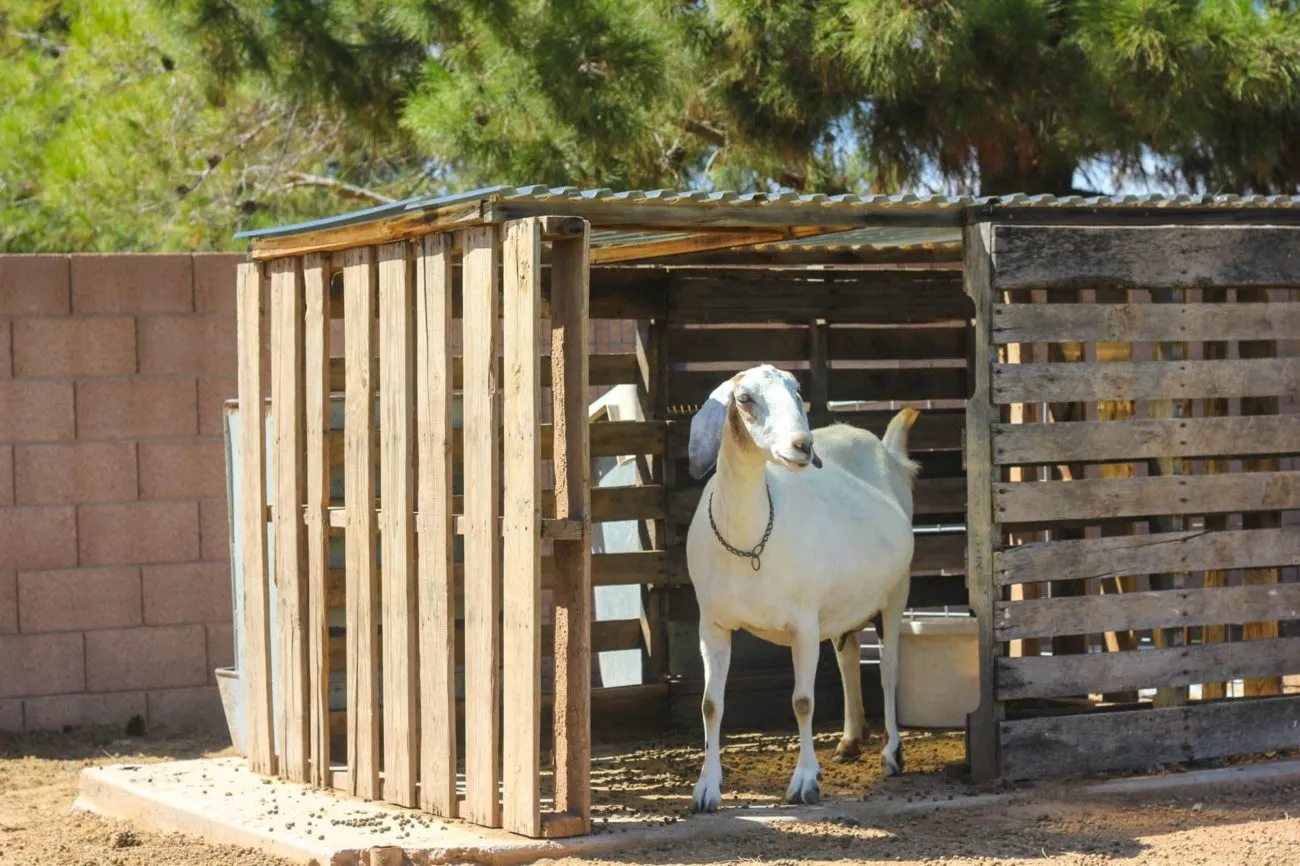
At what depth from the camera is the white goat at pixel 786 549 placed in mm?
6562

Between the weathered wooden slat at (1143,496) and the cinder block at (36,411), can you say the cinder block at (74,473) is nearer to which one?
the cinder block at (36,411)

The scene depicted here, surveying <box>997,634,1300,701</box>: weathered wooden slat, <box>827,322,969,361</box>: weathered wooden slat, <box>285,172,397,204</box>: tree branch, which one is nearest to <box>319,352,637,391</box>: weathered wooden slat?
<box>827,322,969,361</box>: weathered wooden slat

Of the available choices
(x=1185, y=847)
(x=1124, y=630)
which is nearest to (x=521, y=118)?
(x=1124, y=630)

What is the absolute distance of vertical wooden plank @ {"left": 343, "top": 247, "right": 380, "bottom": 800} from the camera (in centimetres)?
698

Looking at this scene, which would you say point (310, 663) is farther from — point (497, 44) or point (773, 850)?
point (497, 44)

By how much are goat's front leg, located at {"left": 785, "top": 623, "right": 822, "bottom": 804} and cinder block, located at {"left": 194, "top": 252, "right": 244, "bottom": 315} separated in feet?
12.8

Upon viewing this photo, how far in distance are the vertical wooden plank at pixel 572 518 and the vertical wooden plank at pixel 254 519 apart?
185cm

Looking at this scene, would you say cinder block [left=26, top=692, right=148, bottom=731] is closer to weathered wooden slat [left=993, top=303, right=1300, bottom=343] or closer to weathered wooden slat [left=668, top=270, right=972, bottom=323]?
weathered wooden slat [left=668, top=270, right=972, bottom=323]

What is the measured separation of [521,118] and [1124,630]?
5.07 metres

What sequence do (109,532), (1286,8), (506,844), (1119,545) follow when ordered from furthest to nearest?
1. (1286,8)
2. (109,532)
3. (1119,545)
4. (506,844)

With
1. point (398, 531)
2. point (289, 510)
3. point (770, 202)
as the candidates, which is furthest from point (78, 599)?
point (770, 202)

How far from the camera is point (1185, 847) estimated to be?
20.8ft

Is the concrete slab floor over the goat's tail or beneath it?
beneath

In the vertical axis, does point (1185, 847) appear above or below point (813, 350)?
below
